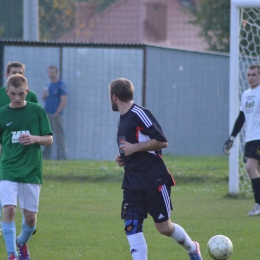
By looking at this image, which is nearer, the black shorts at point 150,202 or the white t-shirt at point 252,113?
the black shorts at point 150,202

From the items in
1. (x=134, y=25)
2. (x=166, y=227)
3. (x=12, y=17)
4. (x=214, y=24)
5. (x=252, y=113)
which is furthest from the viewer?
(x=134, y=25)

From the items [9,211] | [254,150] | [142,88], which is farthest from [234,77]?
[9,211]

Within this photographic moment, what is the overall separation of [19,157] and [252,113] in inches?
161

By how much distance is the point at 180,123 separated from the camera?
15.5m

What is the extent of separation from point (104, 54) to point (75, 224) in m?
7.55

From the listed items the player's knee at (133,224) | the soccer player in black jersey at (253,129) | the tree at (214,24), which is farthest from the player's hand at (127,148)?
the tree at (214,24)

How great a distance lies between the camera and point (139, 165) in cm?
573

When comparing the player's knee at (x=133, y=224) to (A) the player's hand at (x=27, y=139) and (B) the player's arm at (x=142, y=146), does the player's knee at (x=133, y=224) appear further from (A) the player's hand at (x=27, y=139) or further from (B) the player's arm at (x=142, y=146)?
(A) the player's hand at (x=27, y=139)

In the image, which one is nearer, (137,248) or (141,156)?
(137,248)

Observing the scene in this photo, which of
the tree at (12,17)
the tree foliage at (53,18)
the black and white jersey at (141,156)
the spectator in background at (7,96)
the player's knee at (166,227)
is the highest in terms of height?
the tree foliage at (53,18)

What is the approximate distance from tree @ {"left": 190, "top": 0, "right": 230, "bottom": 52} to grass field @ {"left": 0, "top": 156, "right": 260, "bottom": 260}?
586 centimetres

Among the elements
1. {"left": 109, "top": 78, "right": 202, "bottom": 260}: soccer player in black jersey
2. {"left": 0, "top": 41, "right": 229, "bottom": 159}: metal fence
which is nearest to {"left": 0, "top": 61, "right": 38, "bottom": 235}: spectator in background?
{"left": 109, "top": 78, "right": 202, "bottom": 260}: soccer player in black jersey

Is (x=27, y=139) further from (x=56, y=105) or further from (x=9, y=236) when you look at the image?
(x=56, y=105)

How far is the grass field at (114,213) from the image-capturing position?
700 centimetres
